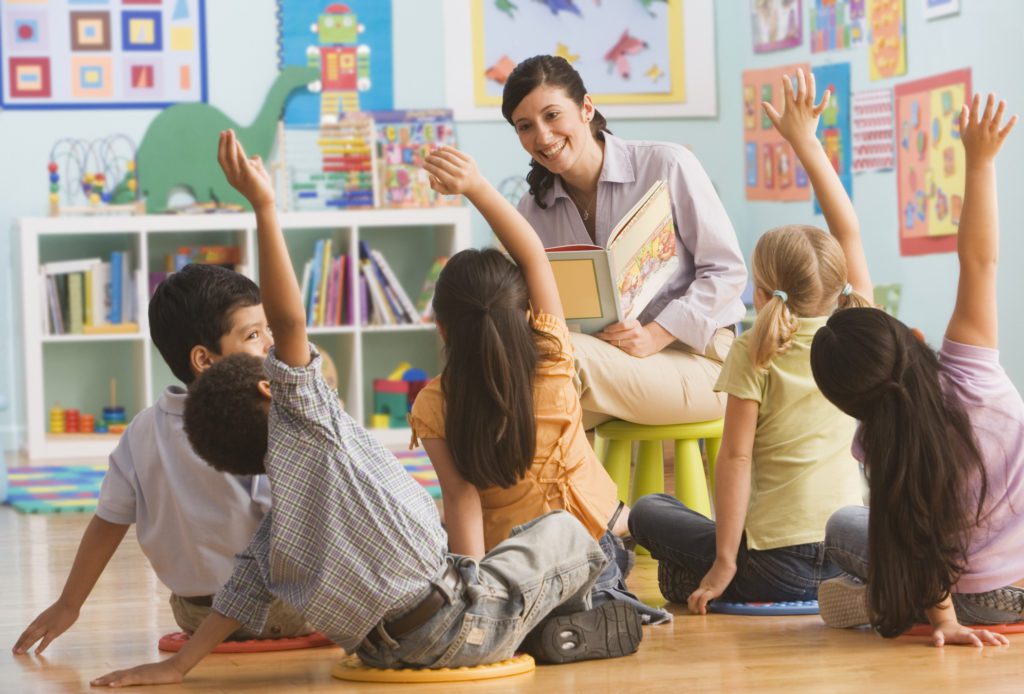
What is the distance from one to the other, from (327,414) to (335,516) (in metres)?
0.11

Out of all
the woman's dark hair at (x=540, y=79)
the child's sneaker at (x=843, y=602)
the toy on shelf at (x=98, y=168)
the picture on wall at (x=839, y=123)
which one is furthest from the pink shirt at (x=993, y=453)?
the toy on shelf at (x=98, y=168)

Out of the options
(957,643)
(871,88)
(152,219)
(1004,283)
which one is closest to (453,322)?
(957,643)

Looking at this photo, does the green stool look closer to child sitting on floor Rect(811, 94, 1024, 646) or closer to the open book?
the open book

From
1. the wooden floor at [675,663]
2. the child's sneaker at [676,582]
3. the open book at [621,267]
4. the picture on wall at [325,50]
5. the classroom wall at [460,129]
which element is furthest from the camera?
the picture on wall at [325,50]

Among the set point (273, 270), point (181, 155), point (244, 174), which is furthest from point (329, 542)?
point (181, 155)

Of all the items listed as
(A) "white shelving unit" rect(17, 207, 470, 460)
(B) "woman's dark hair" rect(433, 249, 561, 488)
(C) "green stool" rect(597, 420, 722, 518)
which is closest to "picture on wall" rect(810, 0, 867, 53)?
(A) "white shelving unit" rect(17, 207, 470, 460)

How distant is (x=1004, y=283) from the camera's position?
144 inches

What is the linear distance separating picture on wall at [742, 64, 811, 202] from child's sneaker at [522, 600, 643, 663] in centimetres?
293

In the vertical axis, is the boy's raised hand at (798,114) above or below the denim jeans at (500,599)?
above

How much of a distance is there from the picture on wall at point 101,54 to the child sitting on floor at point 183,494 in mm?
3020

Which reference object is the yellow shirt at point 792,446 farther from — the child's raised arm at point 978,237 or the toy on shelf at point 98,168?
the toy on shelf at point 98,168

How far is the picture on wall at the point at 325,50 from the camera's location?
16.2 feet

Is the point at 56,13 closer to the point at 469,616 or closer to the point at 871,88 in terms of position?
the point at 871,88

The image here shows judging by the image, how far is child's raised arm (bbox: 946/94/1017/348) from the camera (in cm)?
184
